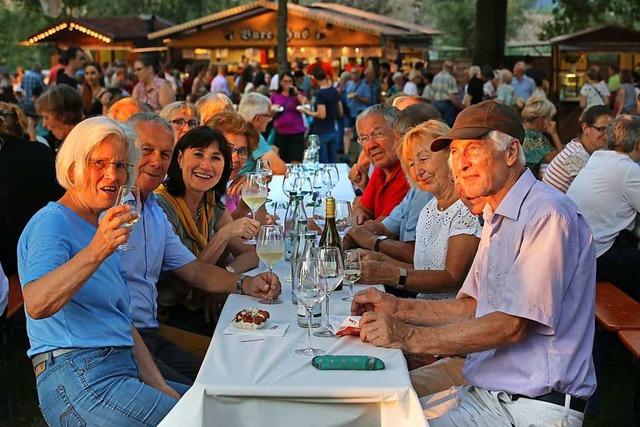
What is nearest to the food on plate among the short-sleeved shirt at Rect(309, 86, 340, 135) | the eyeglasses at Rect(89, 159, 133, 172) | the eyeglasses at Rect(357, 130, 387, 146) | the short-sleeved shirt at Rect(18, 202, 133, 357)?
the short-sleeved shirt at Rect(18, 202, 133, 357)

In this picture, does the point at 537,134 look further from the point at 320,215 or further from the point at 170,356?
the point at 170,356

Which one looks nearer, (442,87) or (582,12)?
(442,87)

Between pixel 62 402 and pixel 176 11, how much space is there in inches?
1897

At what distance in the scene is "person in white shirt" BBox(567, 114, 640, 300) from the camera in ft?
18.5

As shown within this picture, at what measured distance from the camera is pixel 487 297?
302 cm

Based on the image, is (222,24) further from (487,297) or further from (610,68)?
(487,297)

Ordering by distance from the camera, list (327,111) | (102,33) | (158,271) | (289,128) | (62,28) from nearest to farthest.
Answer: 1. (158,271)
2. (289,128)
3. (327,111)
4. (62,28)
5. (102,33)

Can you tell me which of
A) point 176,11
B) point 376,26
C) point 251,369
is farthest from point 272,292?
point 176,11

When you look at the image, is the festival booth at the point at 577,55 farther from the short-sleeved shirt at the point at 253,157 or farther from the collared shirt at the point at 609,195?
the collared shirt at the point at 609,195

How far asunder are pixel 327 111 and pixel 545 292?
1145 cm

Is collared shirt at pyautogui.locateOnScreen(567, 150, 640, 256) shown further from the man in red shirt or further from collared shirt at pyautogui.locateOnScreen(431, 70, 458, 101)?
collared shirt at pyautogui.locateOnScreen(431, 70, 458, 101)

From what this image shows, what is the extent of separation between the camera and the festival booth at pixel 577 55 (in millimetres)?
19234

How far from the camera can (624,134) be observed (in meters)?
5.66

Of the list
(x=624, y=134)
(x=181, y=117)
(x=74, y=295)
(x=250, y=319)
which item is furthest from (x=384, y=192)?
(x=74, y=295)
